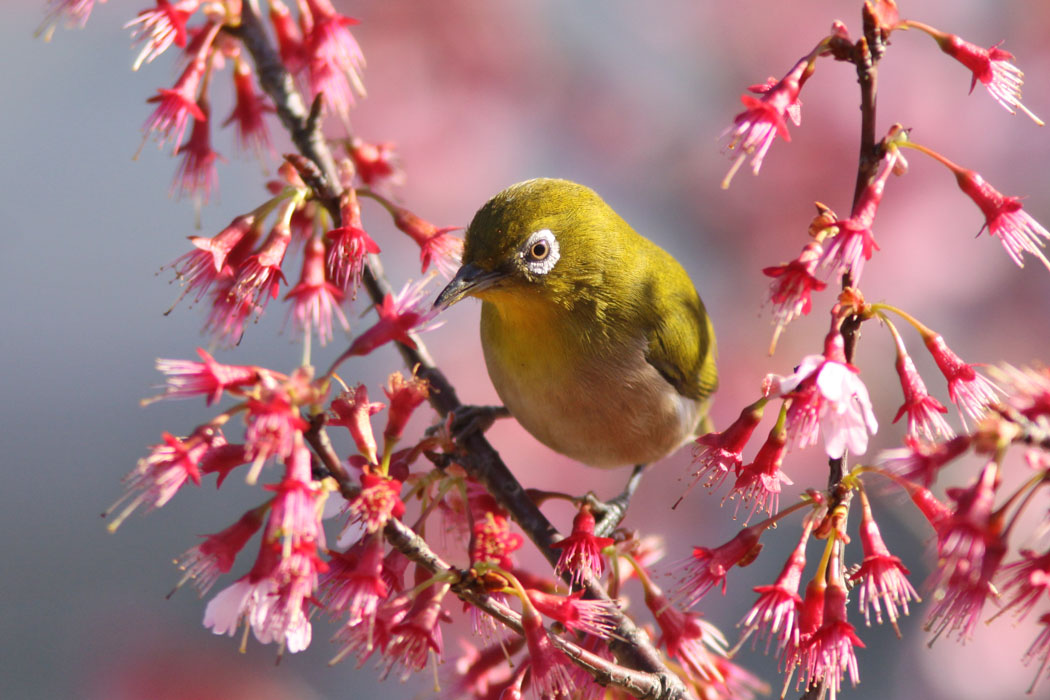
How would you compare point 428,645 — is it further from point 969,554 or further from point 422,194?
point 422,194

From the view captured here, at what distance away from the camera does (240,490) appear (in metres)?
5.07

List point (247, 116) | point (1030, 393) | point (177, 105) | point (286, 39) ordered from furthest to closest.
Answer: point (247, 116) → point (286, 39) → point (177, 105) → point (1030, 393)

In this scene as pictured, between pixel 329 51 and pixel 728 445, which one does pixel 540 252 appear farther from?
pixel 728 445

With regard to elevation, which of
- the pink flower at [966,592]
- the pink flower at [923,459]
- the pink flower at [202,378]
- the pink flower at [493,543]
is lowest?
the pink flower at [966,592]

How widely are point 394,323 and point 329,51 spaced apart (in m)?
0.72

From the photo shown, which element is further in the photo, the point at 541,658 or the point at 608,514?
the point at 608,514

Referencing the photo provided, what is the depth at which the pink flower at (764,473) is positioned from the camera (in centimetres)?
156

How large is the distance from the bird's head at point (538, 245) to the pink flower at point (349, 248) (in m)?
→ 0.34

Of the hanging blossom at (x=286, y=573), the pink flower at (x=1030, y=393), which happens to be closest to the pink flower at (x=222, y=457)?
the hanging blossom at (x=286, y=573)

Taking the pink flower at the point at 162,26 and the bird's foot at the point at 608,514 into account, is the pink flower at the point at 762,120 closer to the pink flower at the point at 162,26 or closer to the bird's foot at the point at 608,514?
the pink flower at the point at 162,26

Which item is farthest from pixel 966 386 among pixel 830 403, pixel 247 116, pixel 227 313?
pixel 247 116

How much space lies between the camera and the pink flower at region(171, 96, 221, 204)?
2062 mm

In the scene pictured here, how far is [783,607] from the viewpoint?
1.58 metres

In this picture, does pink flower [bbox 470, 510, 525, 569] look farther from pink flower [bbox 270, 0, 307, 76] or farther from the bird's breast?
pink flower [bbox 270, 0, 307, 76]
